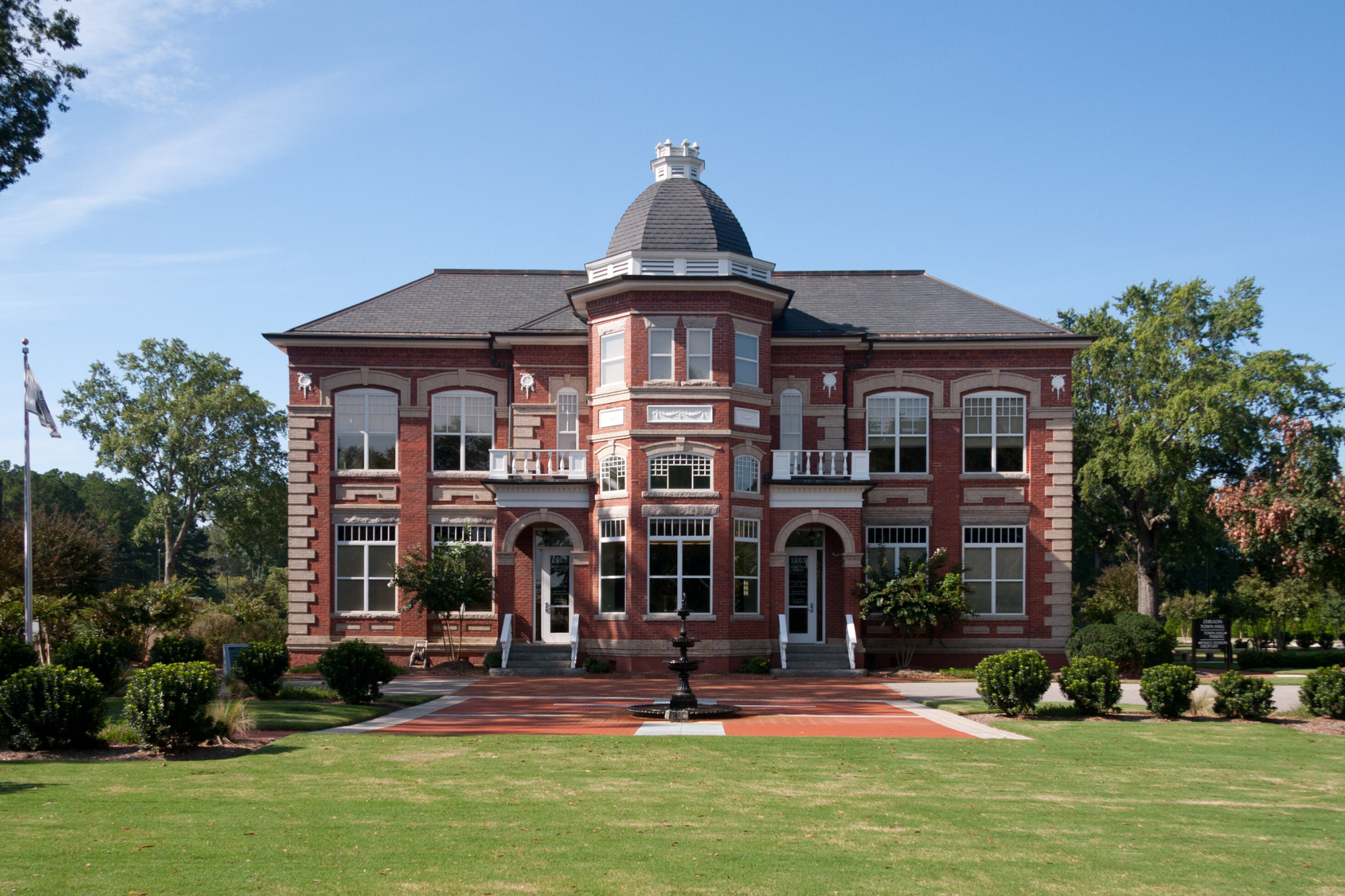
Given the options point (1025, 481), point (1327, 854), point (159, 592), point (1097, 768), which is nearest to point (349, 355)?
point (159, 592)

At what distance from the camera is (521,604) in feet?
95.6

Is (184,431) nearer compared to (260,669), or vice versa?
(260,669)

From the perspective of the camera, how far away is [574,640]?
27234mm

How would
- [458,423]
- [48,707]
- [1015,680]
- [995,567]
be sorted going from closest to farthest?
[48,707] < [1015,680] < [995,567] < [458,423]

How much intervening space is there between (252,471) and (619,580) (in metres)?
29.2

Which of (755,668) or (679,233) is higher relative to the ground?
(679,233)

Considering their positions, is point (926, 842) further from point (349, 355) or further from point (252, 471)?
point (252, 471)

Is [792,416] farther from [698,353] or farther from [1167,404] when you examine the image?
[1167,404]

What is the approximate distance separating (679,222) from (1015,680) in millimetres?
15329

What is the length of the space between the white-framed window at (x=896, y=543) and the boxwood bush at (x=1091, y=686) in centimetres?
1127

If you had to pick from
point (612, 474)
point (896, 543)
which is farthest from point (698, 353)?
point (896, 543)

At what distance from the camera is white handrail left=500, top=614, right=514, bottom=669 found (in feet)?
90.3

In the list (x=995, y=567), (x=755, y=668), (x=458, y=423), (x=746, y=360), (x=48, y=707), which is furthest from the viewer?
(x=458, y=423)

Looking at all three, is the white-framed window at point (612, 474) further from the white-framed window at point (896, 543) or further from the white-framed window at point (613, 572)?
the white-framed window at point (896, 543)
